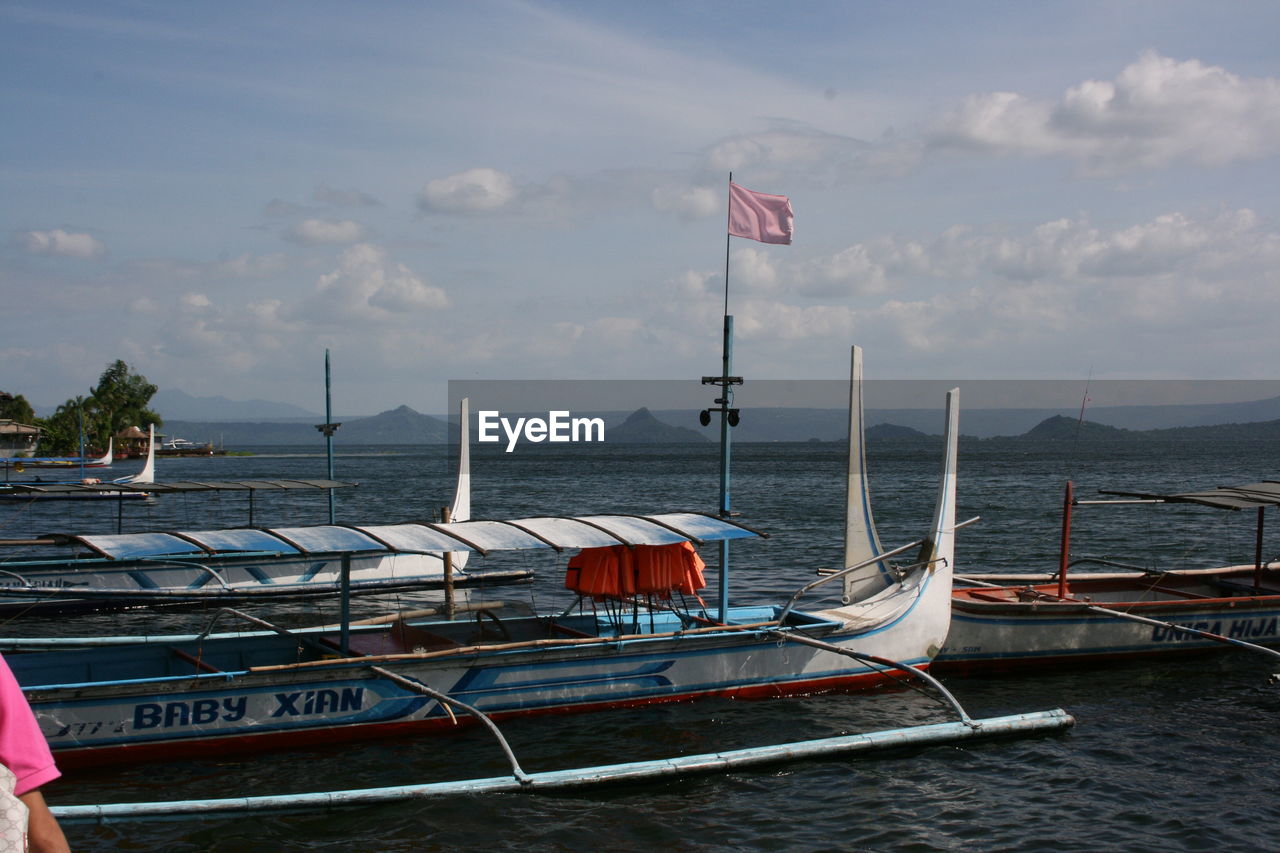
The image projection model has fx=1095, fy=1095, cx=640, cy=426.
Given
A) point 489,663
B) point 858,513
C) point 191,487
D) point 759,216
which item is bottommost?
point 489,663

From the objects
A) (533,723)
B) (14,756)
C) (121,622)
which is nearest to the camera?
(14,756)

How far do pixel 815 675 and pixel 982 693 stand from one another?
3.55 m

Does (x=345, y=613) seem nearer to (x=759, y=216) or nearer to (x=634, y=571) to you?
(x=634, y=571)

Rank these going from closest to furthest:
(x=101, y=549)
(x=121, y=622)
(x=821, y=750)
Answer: (x=101, y=549) < (x=821, y=750) < (x=121, y=622)

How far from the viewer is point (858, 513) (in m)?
20.3

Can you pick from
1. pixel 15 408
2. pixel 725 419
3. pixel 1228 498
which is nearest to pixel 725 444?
pixel 725 419

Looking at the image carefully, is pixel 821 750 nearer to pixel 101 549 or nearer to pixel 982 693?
pixel 982 693

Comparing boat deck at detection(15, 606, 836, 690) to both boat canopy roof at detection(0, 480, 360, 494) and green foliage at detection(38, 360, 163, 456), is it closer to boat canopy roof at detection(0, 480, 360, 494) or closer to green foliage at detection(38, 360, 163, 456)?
boat canopy roof at detection(0, 480, 360, 494)

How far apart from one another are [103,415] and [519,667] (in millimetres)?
153342

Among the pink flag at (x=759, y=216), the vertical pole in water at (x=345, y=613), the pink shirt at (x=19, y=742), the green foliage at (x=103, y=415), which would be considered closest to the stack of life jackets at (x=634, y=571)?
the vertical pole in water at (x=345, y=613)

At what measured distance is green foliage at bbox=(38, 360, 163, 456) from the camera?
14138 centimetres

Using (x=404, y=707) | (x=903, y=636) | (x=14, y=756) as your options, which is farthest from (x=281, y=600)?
(x=14, y=756)

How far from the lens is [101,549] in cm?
1426

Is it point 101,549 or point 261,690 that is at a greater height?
point 101,549
